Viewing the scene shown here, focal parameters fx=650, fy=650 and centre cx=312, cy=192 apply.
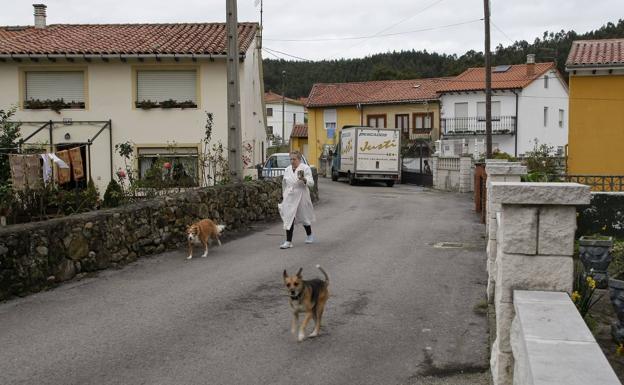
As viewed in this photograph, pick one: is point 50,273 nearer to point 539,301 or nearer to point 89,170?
point 539,301

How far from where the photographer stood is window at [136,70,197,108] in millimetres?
22781

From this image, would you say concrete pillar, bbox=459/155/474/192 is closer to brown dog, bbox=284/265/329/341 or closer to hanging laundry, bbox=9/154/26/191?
hanging laundry, bbox=9/154/26/191

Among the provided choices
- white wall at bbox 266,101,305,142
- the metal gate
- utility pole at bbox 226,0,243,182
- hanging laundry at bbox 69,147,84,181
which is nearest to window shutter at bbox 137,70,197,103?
hanging laundry at bbox 69,147,84,181

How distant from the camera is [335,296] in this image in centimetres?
795

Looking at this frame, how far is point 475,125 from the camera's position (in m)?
45.0

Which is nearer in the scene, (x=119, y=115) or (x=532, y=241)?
(x=532, y=241)

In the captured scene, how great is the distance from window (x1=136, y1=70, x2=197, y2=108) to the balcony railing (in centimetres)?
2597

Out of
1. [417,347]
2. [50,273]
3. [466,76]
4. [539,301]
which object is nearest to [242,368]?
[417,347]

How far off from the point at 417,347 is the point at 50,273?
520 centimetres

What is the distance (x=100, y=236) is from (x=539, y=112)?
39.8m

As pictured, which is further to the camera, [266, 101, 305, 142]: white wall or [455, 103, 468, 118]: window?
[266, 101, 305, 142]: white wall

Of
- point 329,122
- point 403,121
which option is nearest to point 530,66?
point 403,121

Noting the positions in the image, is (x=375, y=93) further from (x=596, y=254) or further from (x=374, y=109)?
(x=596, y=254)

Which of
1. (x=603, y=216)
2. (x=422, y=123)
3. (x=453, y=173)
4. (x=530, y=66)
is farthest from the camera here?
(x=422, y=123)
